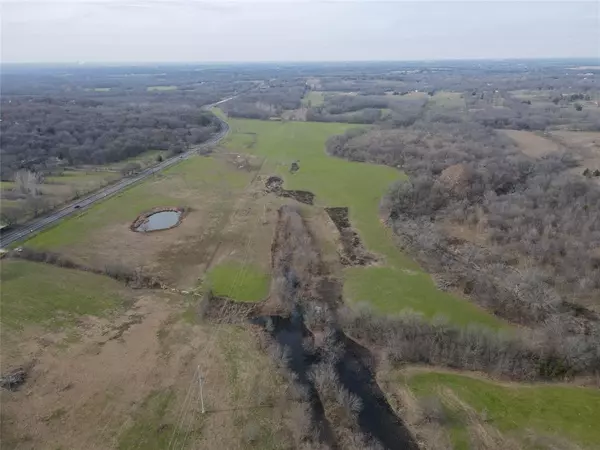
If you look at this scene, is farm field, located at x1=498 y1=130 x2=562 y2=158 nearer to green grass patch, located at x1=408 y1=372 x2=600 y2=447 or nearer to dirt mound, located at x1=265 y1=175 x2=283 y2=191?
dirt mound, located at x1=265 y1=175 x2=283 y2=191

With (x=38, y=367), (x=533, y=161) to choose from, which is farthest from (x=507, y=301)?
(x=533, y=161)

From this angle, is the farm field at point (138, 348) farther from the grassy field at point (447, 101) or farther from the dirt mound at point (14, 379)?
the grassy field at point (447, 101)

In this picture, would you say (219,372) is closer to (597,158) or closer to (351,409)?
(351,409)

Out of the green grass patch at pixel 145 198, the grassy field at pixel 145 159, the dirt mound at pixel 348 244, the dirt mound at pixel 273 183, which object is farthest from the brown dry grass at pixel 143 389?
the grassy field at pixel 145 159

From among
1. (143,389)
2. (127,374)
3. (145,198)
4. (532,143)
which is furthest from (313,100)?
(143,389)

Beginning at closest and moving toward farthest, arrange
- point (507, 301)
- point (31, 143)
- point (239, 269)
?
1. point (507, 301)
2. point (239, 269)
3. point (31, 143)

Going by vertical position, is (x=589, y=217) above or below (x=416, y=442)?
above

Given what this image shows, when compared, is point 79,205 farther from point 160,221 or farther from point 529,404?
point 529,404
